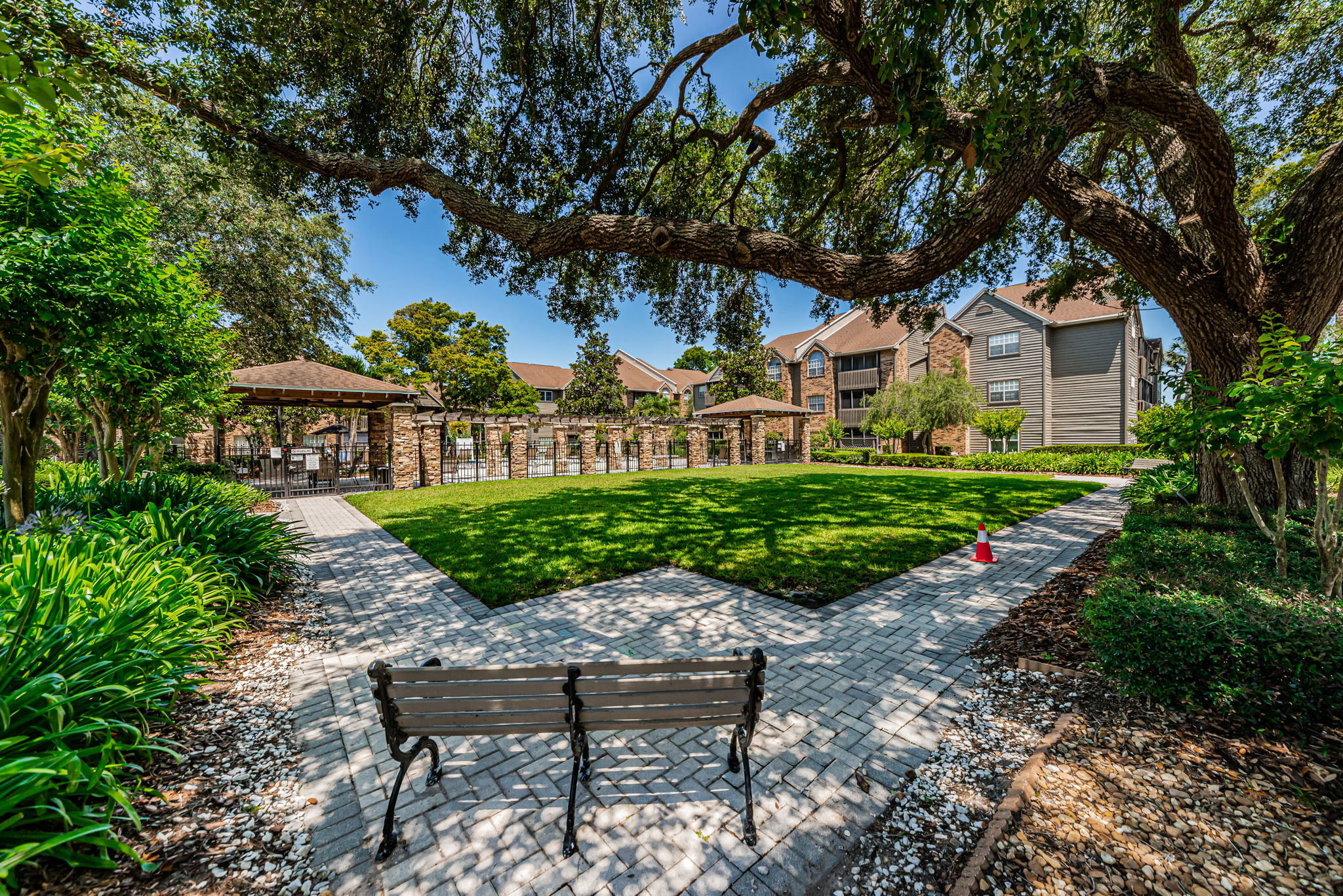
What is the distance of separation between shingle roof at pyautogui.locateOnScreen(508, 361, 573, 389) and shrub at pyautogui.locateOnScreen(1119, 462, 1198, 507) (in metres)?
42.4

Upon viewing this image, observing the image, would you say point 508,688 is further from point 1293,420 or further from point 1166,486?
point 1166,486

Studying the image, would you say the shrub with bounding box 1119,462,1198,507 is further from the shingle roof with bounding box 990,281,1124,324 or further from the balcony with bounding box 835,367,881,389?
the balcony with bounding box 835,367,881,389

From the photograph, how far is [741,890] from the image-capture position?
205 cm

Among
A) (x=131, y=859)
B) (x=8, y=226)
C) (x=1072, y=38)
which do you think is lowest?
(x=131, y=859)

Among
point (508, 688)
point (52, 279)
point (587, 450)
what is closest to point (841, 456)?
point (587, 450)

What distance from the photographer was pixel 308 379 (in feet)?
49.5

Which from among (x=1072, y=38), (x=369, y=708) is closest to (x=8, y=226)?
(x=369, y=708)

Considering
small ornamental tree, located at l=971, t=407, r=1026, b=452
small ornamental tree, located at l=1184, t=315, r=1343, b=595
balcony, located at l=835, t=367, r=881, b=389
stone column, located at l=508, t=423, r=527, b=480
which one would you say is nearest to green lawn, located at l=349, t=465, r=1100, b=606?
stone column, located at l=508, t=423, r=527, b=480

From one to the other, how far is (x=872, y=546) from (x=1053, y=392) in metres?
26.9

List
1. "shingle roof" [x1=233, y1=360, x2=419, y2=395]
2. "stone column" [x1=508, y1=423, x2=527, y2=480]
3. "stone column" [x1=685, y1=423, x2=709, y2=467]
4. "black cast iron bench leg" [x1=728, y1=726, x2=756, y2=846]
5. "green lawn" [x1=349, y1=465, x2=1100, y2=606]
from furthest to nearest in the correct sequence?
"stone column" [x1=685, y1=423, x2=709, y2=467] < "stone column" [x1=508, y1=423, x2=527, y2=480] < "shingle roof" [x1=233, y1=360, x2=419, y2=395] < "green lawn" [x1=349, y1=465, x2=1100, y2=606] < "black cast iron bench leg" [x1=728, y1=726, x2=756, y2=846]

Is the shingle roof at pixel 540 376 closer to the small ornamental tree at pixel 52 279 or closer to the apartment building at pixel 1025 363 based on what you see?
the apartment building at pixel 1025 363

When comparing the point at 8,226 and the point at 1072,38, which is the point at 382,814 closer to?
the point at 8,226

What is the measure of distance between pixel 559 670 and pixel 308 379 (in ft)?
57.3

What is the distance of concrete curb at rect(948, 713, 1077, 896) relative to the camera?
1.96 metres
